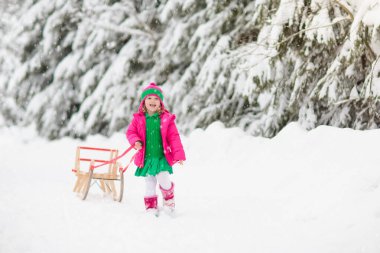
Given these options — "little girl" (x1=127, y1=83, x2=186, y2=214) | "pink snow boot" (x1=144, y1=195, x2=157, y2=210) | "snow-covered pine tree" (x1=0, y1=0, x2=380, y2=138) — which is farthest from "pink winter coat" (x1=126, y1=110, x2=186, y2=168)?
"snow-covered pine tree" (x1=0, y1=0, x2=380, y2=138)

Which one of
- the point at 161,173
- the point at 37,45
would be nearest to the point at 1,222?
the point at 161,173

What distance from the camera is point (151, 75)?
10984 millimetres

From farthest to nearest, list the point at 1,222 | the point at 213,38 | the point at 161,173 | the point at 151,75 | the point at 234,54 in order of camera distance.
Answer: the point at 151,75 < the point at 213,38 < the point at 234,54 < the point at 161,173 < the point at 1,222

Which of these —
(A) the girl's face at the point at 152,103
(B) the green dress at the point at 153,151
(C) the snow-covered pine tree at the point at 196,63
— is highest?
(C) the snow-covered pine tree at the point at 196,63

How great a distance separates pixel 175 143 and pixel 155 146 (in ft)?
0.75

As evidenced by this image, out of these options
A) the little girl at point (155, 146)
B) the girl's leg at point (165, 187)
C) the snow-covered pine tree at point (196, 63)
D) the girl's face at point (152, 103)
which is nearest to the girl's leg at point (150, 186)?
the little girl at point (155, 146)

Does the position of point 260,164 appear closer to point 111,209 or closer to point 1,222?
point 111,209

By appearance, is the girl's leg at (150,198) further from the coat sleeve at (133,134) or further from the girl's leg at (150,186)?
the coat sleeve at (133,134)

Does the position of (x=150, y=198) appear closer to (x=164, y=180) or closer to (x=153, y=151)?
(x=164, y=180)

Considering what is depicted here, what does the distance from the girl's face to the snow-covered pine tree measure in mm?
2291

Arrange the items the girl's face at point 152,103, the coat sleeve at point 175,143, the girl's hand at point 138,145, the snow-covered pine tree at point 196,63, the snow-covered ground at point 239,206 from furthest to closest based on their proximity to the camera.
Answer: the snow-covered pine tree at point 196,63 → the girl's face at point 152,103 → the coat sleeve at point 175,143 → the girl's hand at point 138,145 → the snow-covered ground at point 239,206

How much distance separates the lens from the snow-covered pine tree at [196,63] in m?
6.36

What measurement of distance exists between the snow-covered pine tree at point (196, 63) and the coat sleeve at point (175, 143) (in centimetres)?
231

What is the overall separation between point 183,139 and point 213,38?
2121 millimetres
